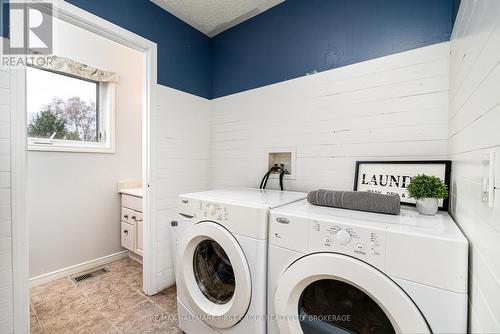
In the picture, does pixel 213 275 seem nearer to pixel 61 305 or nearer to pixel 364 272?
pixel 364 272

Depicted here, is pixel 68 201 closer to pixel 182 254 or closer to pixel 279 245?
pixel 182 254

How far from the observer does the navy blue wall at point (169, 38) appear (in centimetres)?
154

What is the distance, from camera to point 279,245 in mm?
993

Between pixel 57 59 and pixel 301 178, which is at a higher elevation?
pixel 57 59

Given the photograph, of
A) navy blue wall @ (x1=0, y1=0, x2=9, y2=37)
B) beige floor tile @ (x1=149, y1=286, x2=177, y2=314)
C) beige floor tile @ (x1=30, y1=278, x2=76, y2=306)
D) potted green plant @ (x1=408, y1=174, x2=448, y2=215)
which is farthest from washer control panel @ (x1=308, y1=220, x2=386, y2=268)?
beige floor tile @ (x1=30, y1=278, x2=76, y2=306)

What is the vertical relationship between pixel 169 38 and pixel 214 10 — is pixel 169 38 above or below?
below

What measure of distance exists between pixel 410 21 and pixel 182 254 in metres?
1.90

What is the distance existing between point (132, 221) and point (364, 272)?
222cm

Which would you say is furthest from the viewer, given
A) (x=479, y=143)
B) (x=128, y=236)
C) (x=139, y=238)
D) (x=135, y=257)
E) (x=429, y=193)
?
(x=135, y=257)

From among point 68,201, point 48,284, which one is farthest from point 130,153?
point 48,284

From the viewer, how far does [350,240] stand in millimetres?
805

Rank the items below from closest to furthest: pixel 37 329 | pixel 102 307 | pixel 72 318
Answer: pixel 37 329 → pixel 72 318 → pixel 102 307

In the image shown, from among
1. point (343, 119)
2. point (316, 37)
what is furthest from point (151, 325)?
point (316, 37)

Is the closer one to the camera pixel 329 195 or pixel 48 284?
pixel 329 195
